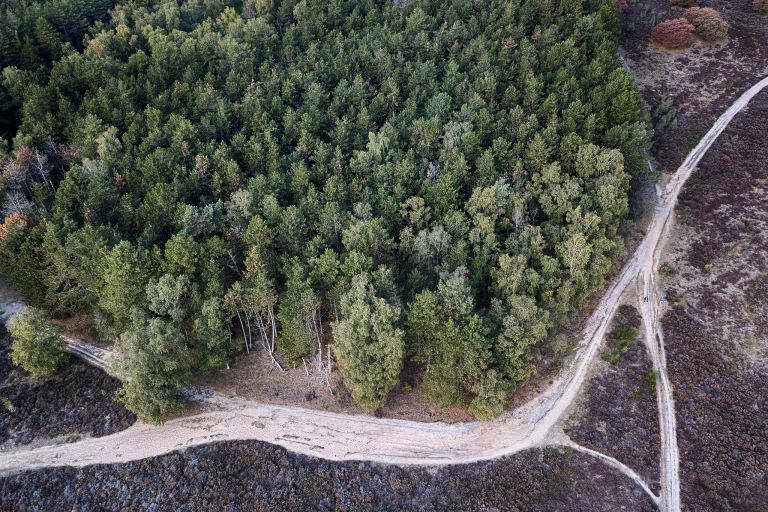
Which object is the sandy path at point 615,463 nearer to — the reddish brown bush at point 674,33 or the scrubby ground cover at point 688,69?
the scrubby ground cover at point 688,69

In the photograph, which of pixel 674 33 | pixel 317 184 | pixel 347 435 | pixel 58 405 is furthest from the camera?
pixel 674 33

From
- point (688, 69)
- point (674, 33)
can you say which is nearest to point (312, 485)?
point (688, 69)

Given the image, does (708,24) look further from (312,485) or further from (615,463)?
(312,485)

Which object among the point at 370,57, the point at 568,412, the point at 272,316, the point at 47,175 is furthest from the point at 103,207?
the point at 568,412

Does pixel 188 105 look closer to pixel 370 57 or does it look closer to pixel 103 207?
pixel 103 207

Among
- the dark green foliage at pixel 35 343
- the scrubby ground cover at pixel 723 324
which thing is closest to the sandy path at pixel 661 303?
the scrubby ground cover at pixel 723 324

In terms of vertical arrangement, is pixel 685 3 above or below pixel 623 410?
above
